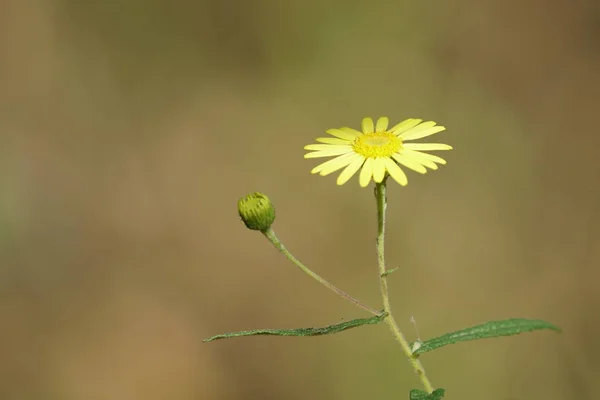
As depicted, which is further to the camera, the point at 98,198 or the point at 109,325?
the point at 98,198

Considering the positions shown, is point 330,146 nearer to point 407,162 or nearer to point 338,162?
point 338,162

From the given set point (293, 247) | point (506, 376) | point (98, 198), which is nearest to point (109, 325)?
point (98, 198)

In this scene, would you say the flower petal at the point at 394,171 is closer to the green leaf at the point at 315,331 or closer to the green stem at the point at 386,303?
the green stem at the point at 386,303

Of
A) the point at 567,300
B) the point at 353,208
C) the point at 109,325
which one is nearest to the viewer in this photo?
the point at 567,300

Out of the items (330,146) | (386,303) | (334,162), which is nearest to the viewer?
(386,303)

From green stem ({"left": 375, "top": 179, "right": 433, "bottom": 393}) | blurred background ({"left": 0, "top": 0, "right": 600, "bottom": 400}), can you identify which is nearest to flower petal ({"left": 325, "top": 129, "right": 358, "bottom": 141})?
green stem ({"left": 375, "top": 179, "right": 433, "bottom": 393})

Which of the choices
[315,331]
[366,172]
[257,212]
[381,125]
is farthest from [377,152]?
[315,331]

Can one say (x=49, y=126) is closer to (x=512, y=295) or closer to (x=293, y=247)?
(x=293, y=247)
